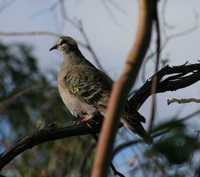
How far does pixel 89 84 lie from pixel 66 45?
137 centimetres

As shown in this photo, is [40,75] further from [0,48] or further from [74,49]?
[74,49]

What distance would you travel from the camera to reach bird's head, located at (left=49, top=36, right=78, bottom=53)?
24.2 feet

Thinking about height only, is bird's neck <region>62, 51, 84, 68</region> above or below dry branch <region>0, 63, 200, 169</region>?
below

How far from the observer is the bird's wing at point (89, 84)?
18.9 feet

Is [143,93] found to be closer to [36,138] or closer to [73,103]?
[36,138]

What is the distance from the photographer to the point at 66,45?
24.5 ft

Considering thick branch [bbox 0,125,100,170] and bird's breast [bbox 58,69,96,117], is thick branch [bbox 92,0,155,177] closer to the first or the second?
thick branch [bbox 0,125,100,170]

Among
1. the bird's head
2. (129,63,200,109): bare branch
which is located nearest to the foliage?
the bird's head

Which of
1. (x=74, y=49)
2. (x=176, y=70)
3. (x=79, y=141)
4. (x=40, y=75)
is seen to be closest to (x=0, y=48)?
(x=40, y=75)

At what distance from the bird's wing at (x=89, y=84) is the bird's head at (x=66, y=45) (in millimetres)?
640

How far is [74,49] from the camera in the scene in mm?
7441

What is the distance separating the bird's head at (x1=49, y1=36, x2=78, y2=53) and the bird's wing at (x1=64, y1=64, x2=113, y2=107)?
640mm

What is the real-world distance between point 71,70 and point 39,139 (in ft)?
13.6

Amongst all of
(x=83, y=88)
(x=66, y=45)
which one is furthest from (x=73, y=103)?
(x=66, y=45)
